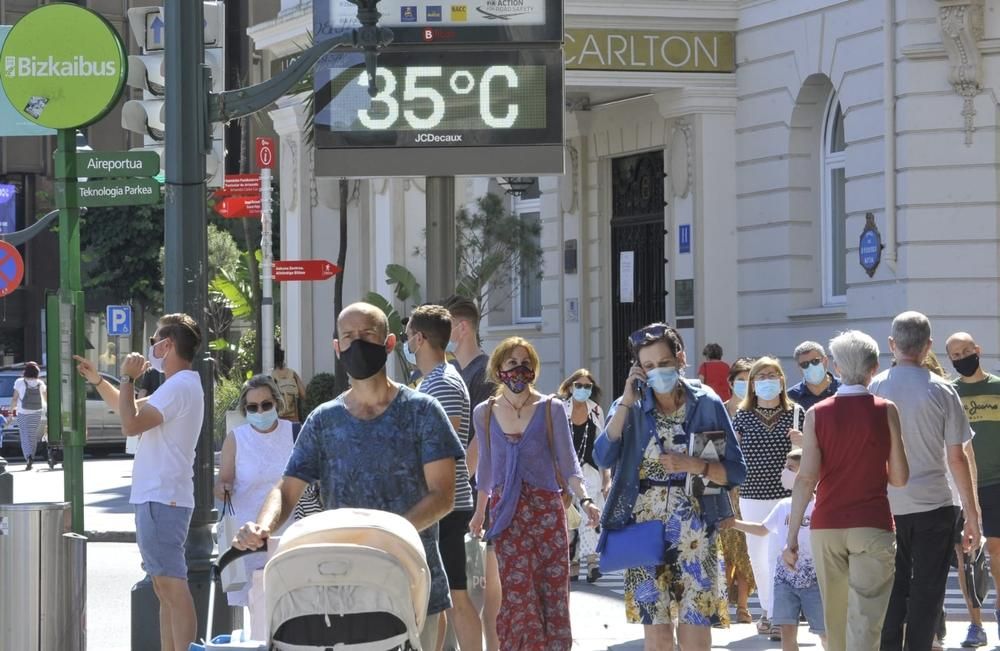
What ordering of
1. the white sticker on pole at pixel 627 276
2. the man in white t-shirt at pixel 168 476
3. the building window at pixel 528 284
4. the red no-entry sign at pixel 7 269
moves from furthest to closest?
the building window at pixel 528 284
the white sticker on pole at pixel 627 276
the red no-entry sign at pixel 7 269
the man in white t-shirt at pixel 168 476

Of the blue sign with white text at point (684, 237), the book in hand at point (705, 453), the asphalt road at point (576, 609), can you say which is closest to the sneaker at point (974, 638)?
the asphalt road at point (576, 609)

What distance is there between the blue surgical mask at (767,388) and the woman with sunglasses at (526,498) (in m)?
2.29

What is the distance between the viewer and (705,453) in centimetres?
878

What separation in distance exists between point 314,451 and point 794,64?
1657 cm

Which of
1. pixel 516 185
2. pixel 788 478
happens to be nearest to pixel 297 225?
pixel 516 185

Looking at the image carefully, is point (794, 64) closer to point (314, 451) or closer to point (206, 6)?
point (206, 6)

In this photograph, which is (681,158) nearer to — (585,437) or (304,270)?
(304,270)

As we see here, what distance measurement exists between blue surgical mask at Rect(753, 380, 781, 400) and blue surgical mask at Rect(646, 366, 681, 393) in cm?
293

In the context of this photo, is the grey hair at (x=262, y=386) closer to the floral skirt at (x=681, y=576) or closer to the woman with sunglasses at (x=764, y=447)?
the floral skirt at (x=681, y=576)

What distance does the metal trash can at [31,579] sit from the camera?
28.5 ft

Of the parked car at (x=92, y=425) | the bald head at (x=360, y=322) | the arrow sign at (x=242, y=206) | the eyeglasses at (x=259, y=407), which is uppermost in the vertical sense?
the arrow sign at (x=242, y=206)

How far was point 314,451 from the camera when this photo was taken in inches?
269

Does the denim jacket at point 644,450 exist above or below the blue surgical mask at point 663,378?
below

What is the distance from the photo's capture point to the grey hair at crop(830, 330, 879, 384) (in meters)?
8.87
